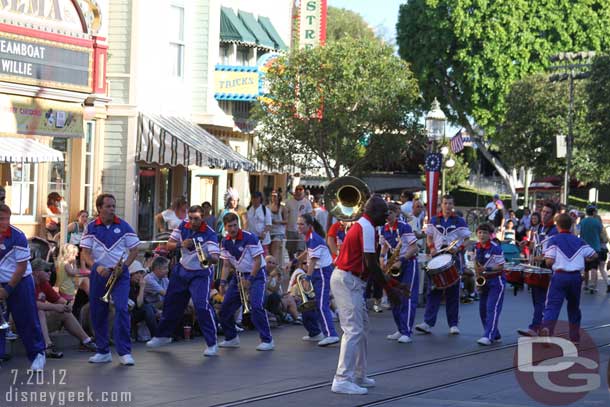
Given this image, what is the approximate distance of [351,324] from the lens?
1173cm

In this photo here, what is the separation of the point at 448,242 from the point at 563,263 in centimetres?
249

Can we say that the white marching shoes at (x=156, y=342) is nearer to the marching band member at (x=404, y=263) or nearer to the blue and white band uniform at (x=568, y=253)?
the marching band member at (x=404, y=263)

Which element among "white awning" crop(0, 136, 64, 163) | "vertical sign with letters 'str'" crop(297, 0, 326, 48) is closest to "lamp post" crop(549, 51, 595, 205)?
"vertical sign with letters 'str'" crop(297, 0, 326, 48)

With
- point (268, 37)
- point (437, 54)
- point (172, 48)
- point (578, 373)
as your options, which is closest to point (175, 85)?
point (172, 48)

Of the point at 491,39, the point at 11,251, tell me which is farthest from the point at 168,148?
the point at 491,39

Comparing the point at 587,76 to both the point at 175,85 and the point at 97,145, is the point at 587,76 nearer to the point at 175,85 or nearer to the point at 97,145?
the point at 175,85

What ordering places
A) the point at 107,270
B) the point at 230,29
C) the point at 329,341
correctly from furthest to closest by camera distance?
1. the point at 230,29
2. the point at 329,341
3. the point at 107,270

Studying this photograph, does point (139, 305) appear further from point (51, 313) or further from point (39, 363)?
point (39, 363)

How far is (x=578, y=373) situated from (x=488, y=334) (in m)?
2.84

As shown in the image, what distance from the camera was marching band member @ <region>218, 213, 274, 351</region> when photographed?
14828 millimetres

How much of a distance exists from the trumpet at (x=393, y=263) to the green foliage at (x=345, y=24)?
6151 cm

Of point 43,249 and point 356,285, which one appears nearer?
point 356,285

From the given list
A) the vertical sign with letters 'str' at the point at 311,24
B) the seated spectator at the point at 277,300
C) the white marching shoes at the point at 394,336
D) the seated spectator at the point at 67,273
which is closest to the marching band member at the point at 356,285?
the white marching shoes at the point at 394,336

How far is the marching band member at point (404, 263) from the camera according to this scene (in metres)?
16.1
